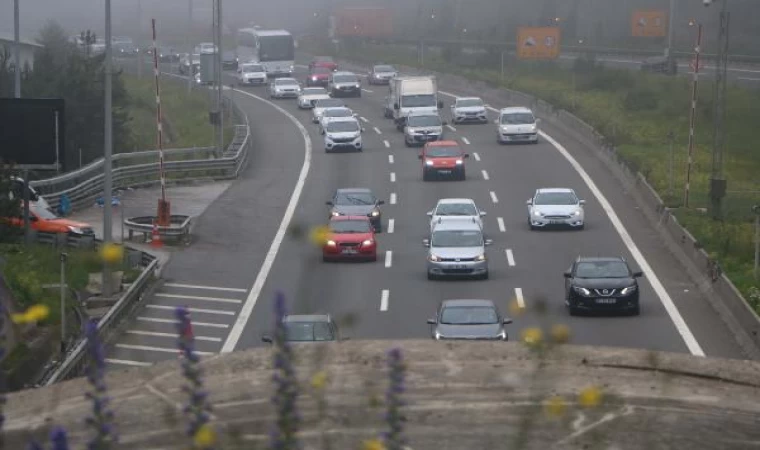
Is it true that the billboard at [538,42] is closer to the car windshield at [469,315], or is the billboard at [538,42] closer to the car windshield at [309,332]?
the car windshield at [469,315]

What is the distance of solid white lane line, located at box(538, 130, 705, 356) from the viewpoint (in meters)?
26.4

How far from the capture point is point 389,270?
34344 millimetres

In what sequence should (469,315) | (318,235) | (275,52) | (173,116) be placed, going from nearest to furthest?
(318,235), (469,315), (173,116), (275,52)

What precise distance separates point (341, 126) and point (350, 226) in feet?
67.7

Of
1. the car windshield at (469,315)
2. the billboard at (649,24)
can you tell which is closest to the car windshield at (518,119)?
the car windshield at (469,315)

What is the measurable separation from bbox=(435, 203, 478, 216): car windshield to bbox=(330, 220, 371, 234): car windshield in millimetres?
3074

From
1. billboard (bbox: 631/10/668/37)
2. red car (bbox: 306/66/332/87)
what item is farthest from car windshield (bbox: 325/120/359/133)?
billboard (bbox: 631/10/668/37)

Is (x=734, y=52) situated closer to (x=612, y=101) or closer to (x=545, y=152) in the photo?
(x=612, y=101)

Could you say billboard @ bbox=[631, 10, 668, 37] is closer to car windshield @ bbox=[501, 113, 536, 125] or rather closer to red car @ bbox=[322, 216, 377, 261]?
car windshield @ bbox=[501, 113, 536, 125]

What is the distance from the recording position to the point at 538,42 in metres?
78.6

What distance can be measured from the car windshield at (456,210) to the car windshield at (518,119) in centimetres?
1818

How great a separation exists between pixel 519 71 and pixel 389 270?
175 feet

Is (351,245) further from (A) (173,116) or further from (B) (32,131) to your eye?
(A) (173,116)

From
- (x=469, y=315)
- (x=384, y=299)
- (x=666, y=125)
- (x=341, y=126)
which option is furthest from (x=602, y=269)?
(x=666, y=125)
